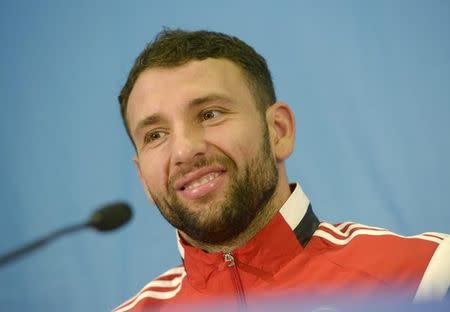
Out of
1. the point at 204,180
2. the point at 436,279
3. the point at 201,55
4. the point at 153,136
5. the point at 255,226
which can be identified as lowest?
the point at 436,279

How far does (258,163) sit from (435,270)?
37 centimetres

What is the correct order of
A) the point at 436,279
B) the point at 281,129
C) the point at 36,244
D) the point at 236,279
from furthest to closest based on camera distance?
the point at 281,129
the point at 236,279
the point at 436,279
the point at 36,244

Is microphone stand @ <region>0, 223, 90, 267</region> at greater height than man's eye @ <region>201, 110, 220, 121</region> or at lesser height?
lesser

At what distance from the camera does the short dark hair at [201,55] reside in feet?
3.57

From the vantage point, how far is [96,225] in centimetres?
54

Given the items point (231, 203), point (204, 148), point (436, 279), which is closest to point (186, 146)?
point (204, 148)

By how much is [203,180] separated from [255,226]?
17cm

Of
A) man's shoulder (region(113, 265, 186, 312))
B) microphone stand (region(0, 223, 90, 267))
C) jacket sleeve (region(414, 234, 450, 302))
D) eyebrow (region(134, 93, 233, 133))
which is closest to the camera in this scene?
microphone stand (region(0, 223, 90, 267))

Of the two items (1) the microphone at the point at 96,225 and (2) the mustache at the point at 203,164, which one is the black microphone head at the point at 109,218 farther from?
A: (2) the mustache at the point at 203,164

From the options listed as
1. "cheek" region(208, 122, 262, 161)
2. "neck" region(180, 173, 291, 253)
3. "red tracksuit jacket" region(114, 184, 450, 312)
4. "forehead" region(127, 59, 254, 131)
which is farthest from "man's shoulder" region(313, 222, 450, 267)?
"forehead" region(127, 59, 254, 131)

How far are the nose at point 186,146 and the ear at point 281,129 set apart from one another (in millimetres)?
188

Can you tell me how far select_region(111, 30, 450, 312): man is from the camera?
3.19ft

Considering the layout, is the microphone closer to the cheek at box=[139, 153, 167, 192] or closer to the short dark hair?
the cheek at box=[139, 153, 167, 192]

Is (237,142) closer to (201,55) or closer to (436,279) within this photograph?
(201,55)
